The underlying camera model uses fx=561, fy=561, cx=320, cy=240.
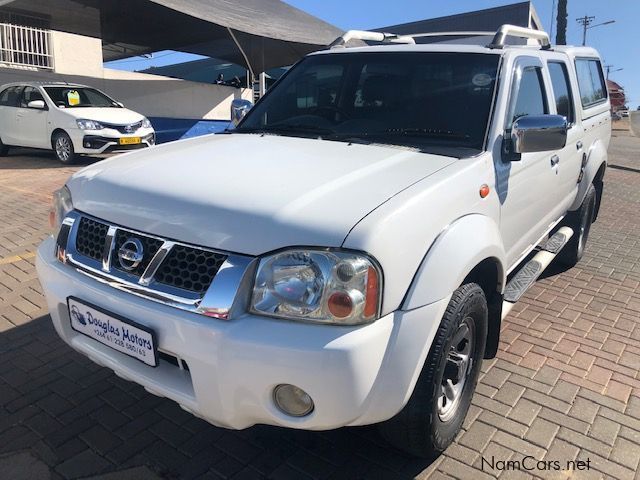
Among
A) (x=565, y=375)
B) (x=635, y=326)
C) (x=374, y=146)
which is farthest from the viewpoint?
(x=635, y=326)

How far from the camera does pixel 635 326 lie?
4051 millimetres

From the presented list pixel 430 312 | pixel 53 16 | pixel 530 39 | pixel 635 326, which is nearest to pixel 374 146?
pixel 430 312

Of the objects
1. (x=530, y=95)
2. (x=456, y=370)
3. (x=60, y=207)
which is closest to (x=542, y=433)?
(x=456, y=370)

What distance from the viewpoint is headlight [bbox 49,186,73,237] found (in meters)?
2.68

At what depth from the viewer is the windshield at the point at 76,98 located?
11.2 m

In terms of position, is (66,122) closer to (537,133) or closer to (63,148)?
(63,148)

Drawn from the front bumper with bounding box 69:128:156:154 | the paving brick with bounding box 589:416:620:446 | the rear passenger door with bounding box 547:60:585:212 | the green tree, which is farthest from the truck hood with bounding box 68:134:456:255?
the green tree

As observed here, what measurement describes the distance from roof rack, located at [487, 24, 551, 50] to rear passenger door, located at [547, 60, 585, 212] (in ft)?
0.71

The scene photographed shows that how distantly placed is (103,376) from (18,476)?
82 cm

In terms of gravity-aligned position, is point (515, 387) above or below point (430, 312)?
below

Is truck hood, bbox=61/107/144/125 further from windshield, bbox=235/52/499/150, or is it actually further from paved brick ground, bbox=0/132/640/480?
windshield, bbox=235/52/499/150

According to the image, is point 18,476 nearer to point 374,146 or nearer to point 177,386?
point 177,386

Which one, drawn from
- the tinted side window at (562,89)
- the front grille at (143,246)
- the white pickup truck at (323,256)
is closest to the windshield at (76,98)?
the white pickup truck at (323,256)

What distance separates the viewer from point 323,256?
6.37 feet
